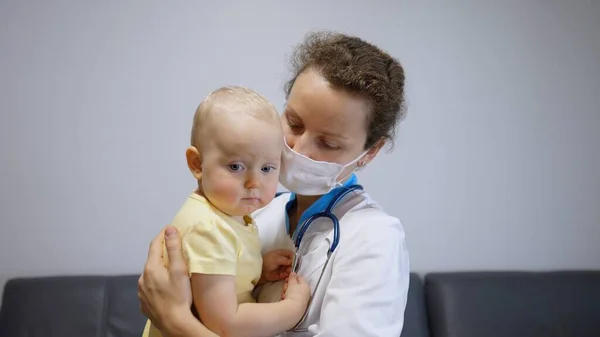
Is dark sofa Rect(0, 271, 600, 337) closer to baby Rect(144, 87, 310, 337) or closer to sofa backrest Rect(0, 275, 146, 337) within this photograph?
sofa backrest Rect(0, 275, 146, 337)

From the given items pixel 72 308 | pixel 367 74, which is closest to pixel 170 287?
pixel 367 74

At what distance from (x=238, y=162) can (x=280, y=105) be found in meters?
1.52

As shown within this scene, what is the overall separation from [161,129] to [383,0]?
1270 mm

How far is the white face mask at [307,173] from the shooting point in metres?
1.22

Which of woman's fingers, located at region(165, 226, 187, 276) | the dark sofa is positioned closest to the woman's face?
woman's fingers, located at region(165, 226, 187, 276)

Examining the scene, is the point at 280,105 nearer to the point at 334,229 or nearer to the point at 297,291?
the point at 334,229

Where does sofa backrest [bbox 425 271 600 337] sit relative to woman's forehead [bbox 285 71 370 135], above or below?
below

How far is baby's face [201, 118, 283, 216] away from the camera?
1.04m

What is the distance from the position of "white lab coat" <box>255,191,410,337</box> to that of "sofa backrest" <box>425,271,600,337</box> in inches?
52.9

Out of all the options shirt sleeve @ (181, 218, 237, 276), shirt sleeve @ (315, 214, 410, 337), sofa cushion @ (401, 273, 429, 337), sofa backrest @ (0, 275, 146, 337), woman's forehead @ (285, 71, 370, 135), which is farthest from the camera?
sofa cushion @ (401, 273, 429, 337)

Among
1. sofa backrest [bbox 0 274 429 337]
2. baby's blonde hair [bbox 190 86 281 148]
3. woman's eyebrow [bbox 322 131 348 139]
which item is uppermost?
baby's blonde hair [bbox 190 86 281 148]

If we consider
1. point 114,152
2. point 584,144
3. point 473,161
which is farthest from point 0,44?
point 584,144

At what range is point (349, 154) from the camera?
128 cm

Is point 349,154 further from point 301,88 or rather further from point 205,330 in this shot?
point 205,330
